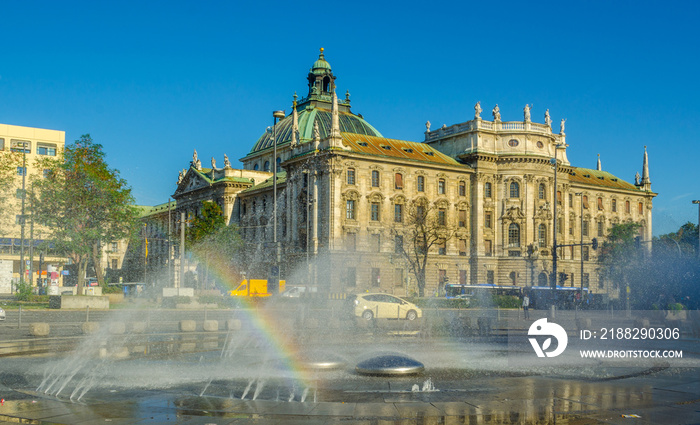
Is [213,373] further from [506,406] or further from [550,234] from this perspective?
[550,234]

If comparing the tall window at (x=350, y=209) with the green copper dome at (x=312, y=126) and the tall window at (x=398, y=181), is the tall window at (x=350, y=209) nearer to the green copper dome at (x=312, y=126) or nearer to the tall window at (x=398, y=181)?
the tall window at (x=398, y=181)

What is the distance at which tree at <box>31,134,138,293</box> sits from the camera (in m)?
53.5

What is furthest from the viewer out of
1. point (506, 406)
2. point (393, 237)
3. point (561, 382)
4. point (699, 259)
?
point (393, 237)

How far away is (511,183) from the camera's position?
89938 mm

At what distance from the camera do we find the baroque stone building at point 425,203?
80.4 m

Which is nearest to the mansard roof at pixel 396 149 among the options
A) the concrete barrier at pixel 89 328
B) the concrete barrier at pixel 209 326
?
the concrete barrier at pixel 209 326

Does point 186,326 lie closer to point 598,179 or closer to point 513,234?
point 513,234

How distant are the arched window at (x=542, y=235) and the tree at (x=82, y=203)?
51.6m

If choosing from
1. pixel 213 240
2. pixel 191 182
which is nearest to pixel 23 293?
pixel 213 240

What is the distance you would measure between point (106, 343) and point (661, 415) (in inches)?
700

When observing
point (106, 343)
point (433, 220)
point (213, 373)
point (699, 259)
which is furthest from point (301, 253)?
point (213, 373)

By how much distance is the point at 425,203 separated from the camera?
8531 centimetres

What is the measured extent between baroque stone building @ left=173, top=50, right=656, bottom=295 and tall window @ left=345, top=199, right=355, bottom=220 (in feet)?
0.51
